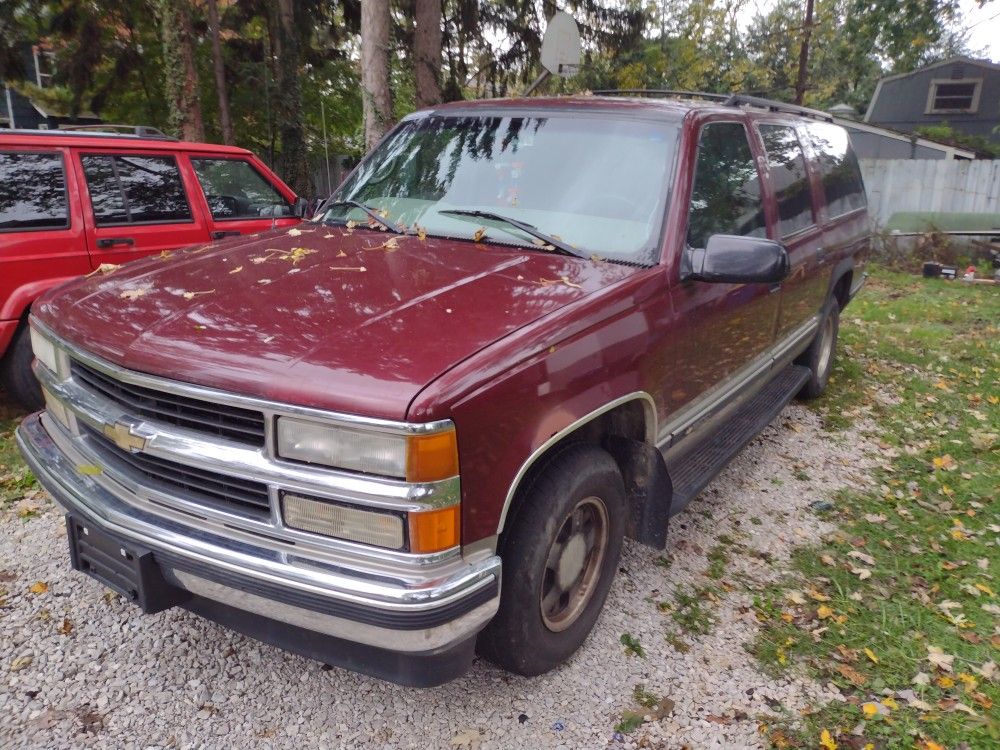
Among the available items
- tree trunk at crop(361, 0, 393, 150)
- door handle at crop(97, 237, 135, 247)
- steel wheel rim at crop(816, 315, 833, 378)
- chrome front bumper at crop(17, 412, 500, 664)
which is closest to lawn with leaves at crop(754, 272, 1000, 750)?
steel wheel rim at crop(816, 315, 833, 378)

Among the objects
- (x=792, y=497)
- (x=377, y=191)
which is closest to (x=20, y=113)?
(x=377, y=191)

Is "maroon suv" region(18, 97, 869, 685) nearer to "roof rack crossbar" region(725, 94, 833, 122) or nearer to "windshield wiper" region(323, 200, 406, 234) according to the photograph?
"windshield wiper" region(323, 200, 406, 234)

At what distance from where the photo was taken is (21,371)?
482cm

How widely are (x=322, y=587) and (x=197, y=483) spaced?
55 centimetres

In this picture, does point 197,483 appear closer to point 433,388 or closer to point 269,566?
point 269,566

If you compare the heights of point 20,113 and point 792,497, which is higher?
point 20,113

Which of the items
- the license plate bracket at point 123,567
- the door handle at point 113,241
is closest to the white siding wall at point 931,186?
the door handle at point 113,241

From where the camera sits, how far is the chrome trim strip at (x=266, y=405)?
1.90 meters

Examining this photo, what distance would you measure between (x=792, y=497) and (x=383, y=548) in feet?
10.6

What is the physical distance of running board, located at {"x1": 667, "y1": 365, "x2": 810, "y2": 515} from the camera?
131 inches

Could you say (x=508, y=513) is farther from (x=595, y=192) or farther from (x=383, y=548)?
(x=595, y=192)

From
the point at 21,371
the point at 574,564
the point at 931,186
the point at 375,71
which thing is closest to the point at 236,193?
the point at 21,371

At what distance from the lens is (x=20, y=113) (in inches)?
806

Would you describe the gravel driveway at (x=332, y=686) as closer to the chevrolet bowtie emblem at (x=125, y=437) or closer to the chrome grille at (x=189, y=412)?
the chevrolet bowtie emblem at (x=125, y=437)
